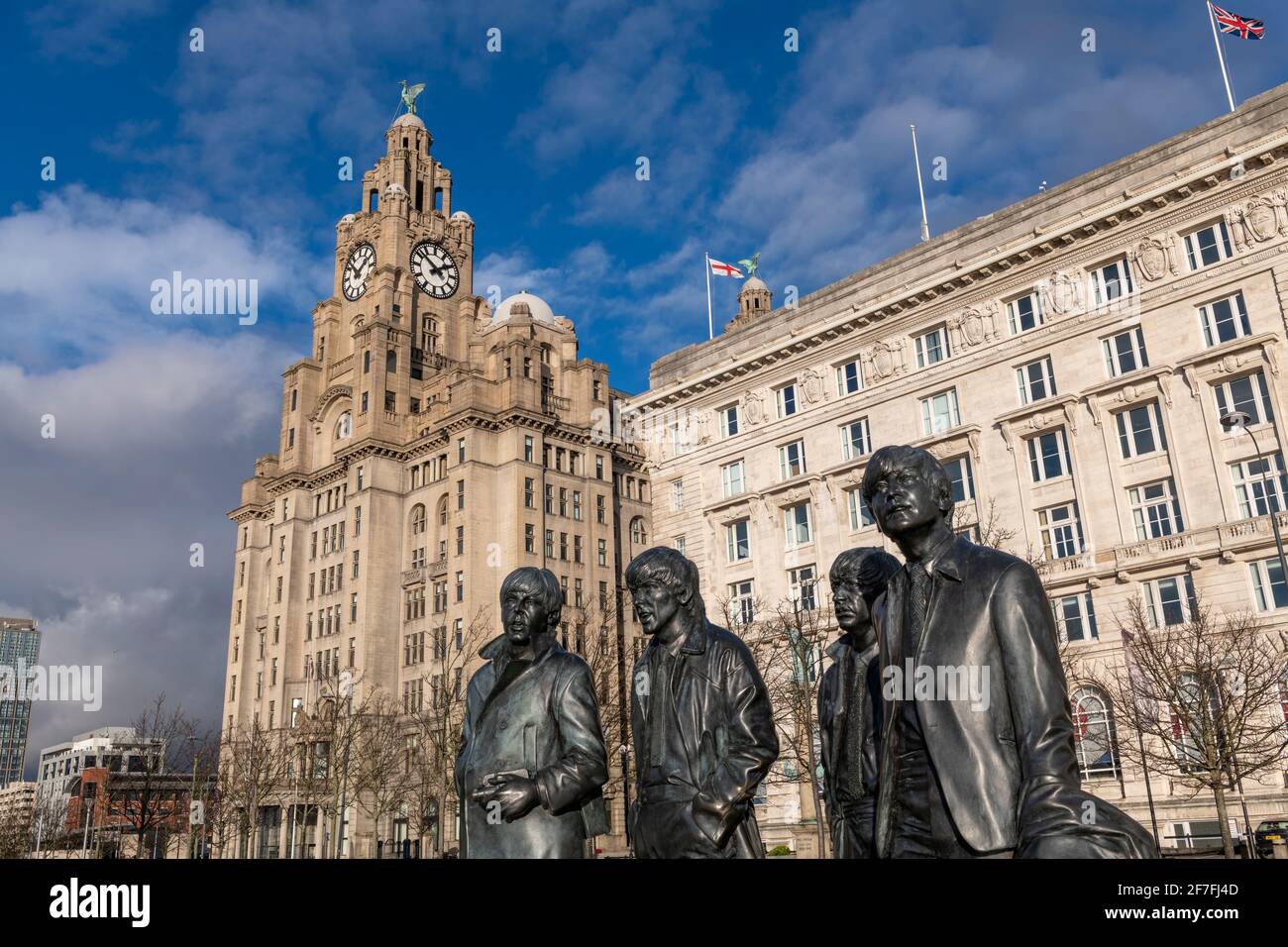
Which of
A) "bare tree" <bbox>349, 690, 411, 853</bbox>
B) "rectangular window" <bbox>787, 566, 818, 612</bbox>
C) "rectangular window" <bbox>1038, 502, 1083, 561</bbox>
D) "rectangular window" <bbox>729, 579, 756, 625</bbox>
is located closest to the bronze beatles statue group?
"rectangular window" <bbox>1038, 502, 1083, 561</bbox>

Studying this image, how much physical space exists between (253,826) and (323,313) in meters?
51.4

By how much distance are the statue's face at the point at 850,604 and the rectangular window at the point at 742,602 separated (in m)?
38.8

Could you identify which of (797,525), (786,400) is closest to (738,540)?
(797,525)

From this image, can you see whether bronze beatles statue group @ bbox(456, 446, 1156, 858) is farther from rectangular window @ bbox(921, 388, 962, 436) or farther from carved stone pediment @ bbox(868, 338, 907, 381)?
carved stone pediment @ bbox(868, 338, 907, 381)

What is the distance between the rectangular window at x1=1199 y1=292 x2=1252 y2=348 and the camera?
36.0 meters

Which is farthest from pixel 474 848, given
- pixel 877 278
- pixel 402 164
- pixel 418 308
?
pixel 402 164

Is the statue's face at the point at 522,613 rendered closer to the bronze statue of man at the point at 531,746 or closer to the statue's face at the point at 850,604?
the bronze statue of man at the point at 531,746

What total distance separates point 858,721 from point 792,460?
4189cm

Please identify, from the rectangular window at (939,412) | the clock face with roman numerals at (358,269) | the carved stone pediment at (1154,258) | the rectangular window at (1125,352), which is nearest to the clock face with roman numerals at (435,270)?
the clock face with roman numerals at (358,269)

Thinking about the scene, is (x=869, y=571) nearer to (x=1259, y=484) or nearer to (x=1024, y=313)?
(x=1259, y=484)

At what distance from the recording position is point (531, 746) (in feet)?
23.7

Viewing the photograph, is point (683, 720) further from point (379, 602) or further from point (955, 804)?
point (379, 602)

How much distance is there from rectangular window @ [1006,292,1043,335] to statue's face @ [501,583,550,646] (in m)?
38.4
